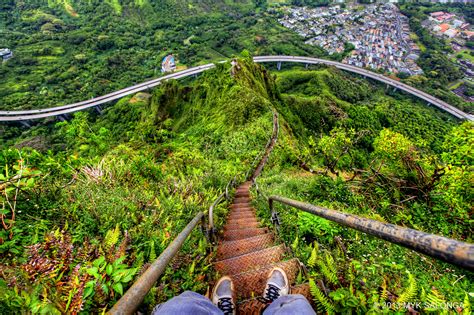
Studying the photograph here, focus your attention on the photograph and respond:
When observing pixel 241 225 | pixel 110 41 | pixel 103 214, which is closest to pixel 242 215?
pixel 241 225

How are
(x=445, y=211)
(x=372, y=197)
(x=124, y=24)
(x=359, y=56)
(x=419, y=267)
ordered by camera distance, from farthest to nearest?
(x=124, y=24), (x=359, y=56), (x=372, y=197), (x=445, y=211), (x=419, y=267)

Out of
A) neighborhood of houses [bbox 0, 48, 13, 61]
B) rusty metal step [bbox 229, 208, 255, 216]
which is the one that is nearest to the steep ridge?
rusty metal step [bbox 229, 208, 255, 216]

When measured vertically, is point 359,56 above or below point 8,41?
below

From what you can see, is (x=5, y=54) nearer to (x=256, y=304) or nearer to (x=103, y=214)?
(x=103, y=214)

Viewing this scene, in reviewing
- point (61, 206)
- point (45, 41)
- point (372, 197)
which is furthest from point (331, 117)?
point (45, 41)

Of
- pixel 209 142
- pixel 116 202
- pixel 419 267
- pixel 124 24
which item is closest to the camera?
pixel 419 267

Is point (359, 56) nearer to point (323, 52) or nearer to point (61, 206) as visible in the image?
point (323, 52)

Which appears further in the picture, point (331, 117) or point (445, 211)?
point (331, 117)

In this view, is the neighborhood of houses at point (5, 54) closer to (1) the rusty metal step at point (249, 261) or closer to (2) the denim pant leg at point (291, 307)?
(1) the rusty metal step at point (249, 261)
